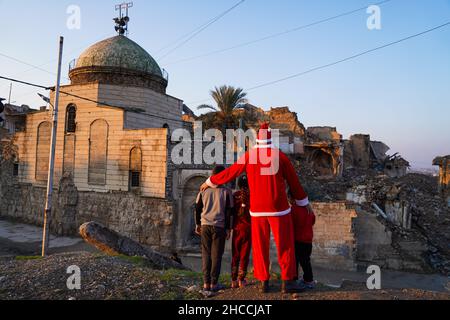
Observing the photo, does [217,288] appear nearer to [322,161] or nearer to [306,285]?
[306,285]

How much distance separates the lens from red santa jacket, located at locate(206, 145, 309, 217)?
4762 millimetres

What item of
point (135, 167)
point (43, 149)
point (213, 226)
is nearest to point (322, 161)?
point (135, 167)

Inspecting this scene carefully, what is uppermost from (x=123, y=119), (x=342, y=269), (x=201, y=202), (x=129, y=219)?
(x=123, y=119)

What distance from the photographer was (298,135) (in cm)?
3152

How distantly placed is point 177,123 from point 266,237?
58.7ft

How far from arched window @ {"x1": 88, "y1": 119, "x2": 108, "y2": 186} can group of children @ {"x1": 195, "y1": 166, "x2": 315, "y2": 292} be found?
13.8 m

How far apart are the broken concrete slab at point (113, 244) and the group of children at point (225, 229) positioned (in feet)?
12.1

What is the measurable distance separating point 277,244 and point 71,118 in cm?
1751

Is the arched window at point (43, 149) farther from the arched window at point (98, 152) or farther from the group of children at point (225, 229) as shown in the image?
the group of children at point (225, 229)

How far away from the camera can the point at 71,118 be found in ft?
62.6

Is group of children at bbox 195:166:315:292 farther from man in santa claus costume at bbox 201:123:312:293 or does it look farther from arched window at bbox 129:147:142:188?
arched window at bbox 129:147:142:188

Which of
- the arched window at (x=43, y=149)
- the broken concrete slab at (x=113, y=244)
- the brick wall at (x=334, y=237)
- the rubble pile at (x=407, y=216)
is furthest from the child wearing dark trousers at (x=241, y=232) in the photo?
the arched window at (x=43, y=149)
